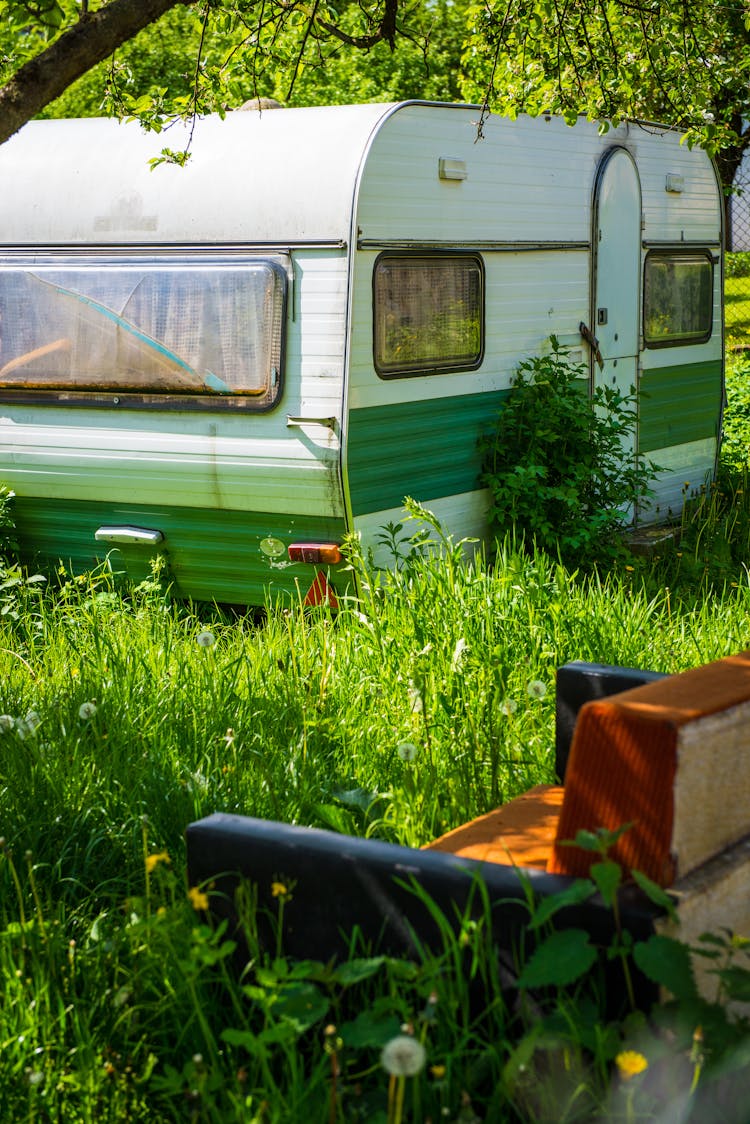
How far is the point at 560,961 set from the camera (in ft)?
7.31

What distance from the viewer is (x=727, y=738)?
7.95ft

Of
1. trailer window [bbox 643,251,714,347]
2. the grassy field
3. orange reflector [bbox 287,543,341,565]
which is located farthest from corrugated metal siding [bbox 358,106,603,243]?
the grassy field

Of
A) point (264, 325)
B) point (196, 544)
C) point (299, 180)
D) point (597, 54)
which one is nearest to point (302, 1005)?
point (264, 325)

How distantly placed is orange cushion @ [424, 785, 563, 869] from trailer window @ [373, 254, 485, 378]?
3042 millimetres

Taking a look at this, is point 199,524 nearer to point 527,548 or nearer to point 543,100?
point 527,548

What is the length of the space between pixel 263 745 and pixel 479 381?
3258 millimetres

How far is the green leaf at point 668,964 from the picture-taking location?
2.17 m

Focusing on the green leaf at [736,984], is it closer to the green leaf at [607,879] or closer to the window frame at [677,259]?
the green leaf at [607,879]

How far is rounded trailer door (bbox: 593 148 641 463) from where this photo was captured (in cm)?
788

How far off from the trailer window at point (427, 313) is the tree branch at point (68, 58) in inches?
69.5

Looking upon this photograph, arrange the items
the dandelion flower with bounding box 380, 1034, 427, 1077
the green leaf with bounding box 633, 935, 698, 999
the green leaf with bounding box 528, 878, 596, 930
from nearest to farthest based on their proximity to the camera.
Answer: the dandelion flower with bounding box 380, 1034, 427, 1077
the green leaf with bounding box 633, 935, 698, 999
the green leaf with bounding box 528, 878, 596, 930

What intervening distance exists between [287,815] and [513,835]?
2.30 ft

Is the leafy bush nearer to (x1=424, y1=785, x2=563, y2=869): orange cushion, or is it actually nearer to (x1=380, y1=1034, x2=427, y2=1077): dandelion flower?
(x1=424, y1=785, x2=563, y2=869): orange cushion

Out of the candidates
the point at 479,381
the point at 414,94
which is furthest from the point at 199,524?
the point at 414,94
